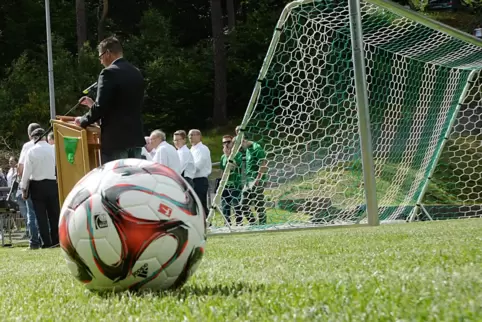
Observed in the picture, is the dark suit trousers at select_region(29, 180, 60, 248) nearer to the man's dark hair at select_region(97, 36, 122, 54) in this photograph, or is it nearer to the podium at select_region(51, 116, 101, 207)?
the podium at select_region(51, 116, 101, 207)

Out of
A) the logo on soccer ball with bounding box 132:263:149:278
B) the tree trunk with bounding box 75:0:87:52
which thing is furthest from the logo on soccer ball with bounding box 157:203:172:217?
the tree trunk with bounding box 75:0:87:52

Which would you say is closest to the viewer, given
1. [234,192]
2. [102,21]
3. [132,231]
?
[132,231]

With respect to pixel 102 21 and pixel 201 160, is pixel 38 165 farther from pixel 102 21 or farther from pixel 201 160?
pixel 102 21

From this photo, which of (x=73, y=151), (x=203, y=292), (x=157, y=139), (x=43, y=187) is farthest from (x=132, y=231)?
(x=157, y=139)

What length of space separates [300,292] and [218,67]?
33523 mm

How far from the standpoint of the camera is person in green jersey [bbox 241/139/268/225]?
42.4 feet

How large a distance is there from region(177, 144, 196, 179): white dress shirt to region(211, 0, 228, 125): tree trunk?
71.9ft

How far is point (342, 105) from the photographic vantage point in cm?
1333

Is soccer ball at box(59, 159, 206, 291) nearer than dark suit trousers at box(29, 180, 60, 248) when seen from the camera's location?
Yes

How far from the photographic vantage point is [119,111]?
322 inches

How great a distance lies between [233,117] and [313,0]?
27247 mm

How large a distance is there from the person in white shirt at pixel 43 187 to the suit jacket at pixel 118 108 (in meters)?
5.54

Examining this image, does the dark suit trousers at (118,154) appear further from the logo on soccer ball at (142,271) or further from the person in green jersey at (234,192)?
the person in green jersey at (234,192)

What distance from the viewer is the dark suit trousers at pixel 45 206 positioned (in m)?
13.4
